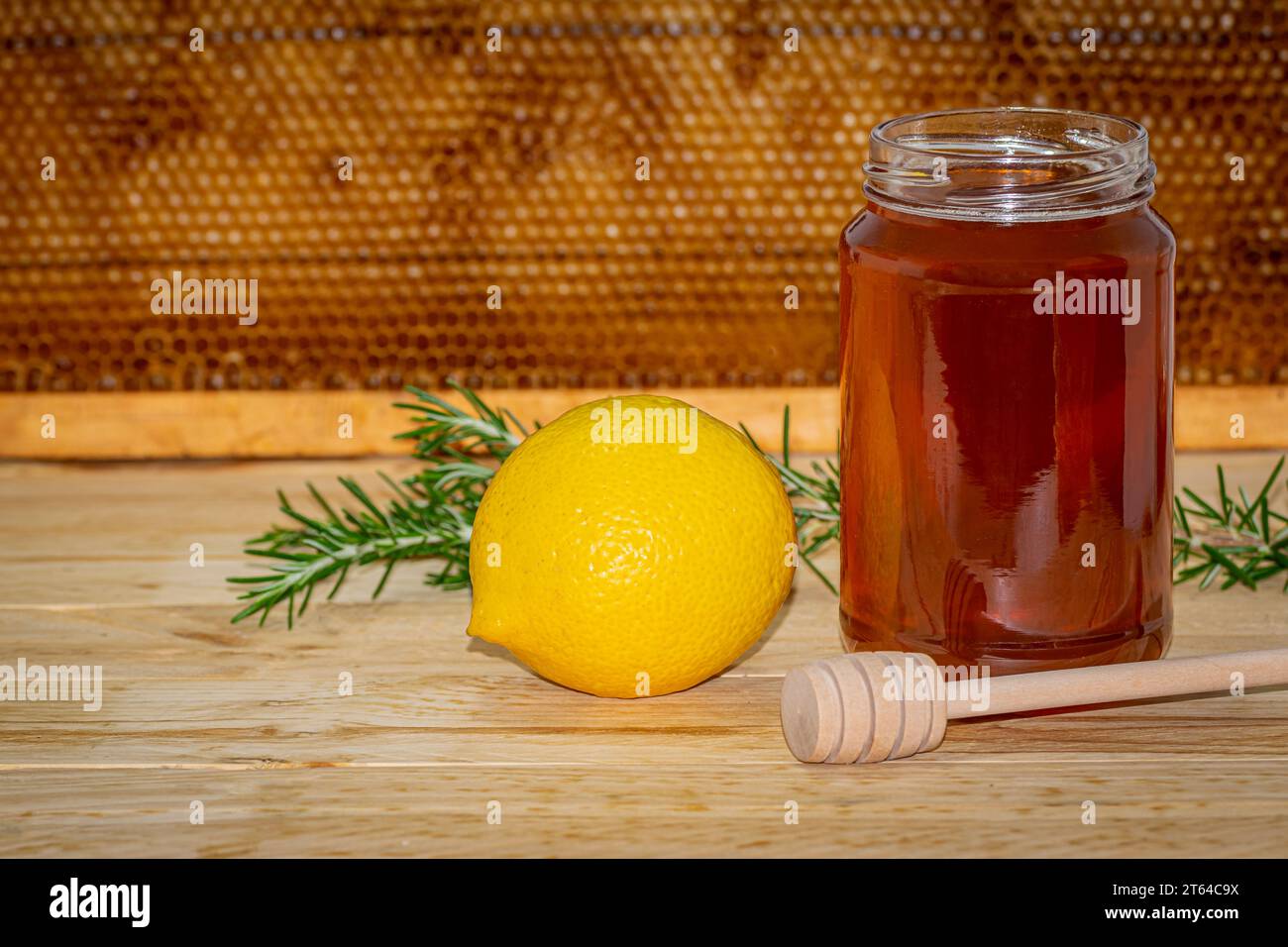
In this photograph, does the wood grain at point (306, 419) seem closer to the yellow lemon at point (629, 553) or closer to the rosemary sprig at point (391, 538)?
the rosemary sprig at point (391, 538)

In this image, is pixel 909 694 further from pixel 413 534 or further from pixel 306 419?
pixel 306 419

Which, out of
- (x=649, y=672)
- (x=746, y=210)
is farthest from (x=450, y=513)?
(x=746, y=210)

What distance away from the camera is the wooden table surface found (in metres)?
0.48

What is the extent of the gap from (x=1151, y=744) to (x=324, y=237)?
25.0 inches

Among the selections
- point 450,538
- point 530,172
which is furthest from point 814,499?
point 530,172

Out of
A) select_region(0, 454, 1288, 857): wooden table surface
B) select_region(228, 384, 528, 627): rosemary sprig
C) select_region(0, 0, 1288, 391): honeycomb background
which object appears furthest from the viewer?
select_region(0, 0, 1288, 391): honeycomb background

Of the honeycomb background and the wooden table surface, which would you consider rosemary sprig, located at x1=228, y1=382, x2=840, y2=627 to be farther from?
the honeycomb background

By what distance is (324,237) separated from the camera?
0.96m

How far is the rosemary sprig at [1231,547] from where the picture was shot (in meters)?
0.71

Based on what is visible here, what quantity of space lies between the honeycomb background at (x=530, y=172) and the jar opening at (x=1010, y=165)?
0.32 meters

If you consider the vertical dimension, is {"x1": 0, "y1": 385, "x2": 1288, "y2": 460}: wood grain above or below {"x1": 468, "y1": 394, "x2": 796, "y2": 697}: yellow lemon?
above

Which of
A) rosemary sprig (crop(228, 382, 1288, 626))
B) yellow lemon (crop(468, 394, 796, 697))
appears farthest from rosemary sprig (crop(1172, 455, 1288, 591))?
yellow lemon (crop(468, 394, 796, 697))

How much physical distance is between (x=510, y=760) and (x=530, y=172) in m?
0.51

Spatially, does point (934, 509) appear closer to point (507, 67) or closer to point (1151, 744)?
point (1151, 744)
